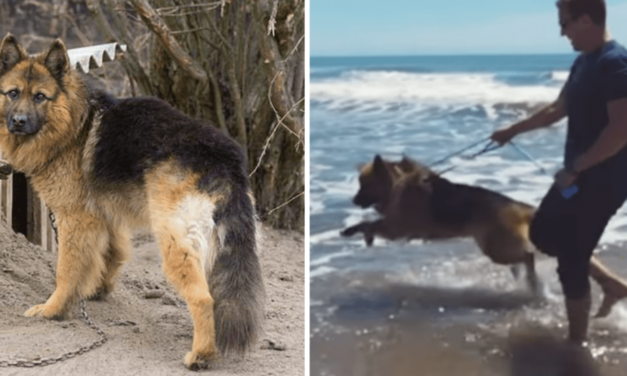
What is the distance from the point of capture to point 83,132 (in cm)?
480

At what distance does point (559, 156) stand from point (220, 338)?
1.91 m

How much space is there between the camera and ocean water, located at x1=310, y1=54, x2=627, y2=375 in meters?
3.18

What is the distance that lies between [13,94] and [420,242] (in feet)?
8.74

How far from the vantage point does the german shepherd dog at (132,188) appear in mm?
4113

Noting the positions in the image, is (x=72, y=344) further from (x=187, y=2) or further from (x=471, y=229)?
(x=187, y=2)

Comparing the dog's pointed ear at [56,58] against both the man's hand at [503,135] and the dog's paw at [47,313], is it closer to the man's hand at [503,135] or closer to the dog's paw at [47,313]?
the dog's paw at [47,313]

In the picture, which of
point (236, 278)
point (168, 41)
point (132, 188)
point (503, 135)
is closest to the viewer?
point (503, 135)

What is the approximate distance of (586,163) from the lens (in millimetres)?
3127

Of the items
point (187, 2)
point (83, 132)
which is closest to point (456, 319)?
point (83, 132)

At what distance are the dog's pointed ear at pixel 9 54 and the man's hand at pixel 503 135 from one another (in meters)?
2.87

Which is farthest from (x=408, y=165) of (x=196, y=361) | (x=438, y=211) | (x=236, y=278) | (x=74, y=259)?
(x=74, y=259)

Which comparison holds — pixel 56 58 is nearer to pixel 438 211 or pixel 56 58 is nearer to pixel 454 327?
pixel 438 211

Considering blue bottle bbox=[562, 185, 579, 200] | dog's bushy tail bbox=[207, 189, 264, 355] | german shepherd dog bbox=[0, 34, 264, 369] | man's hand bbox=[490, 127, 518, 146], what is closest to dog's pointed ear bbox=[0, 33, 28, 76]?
german shepherd dog bbox=[0, 34, 264, 369]

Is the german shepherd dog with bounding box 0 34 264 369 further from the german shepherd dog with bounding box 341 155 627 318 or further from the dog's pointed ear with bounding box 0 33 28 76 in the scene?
the german shepherd dog with bounding box 341 155 627 318
